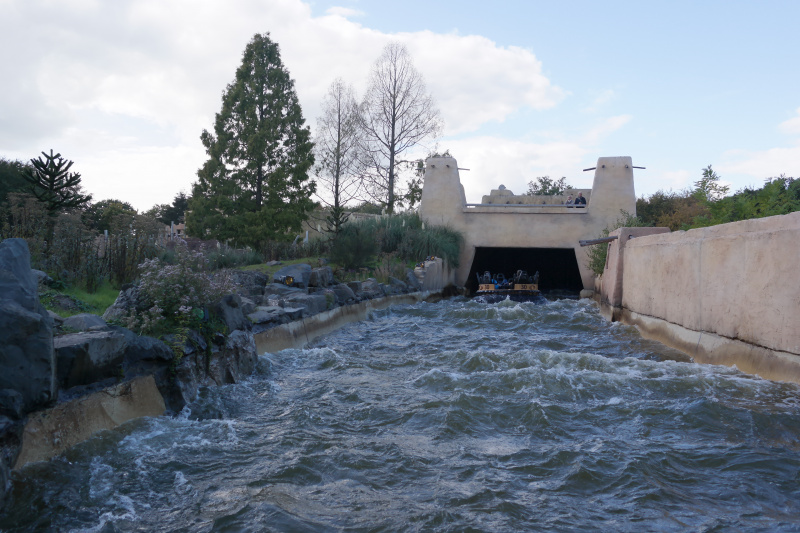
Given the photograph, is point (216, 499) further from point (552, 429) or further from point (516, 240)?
point (516, 240)

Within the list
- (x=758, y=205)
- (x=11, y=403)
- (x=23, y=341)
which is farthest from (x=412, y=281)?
(x=11, y=403)

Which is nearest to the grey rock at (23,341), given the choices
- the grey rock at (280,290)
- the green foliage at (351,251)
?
the grey rock at (280,290)

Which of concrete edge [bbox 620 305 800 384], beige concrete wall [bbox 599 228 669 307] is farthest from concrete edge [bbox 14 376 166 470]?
beige concrete wall [bbox 599 228 669 307]

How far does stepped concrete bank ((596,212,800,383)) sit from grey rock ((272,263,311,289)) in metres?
6.72

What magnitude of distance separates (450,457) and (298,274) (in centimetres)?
799

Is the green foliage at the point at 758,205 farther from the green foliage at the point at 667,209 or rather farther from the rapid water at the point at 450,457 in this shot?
the green foliage at the point at 667,209

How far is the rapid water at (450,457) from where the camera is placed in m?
3.67

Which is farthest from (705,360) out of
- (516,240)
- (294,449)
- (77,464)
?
(516,240)

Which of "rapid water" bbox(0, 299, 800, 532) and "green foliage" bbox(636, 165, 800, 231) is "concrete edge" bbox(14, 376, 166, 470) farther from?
"green foliage" bbox(636, 165, 800, 231)

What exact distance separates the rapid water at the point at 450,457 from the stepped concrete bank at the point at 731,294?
366mm

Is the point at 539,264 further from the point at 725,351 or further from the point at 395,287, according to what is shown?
the point at 725,351

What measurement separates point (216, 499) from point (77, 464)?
109 cm

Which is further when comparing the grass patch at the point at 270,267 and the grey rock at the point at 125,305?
the grass patch at the point at 270,267

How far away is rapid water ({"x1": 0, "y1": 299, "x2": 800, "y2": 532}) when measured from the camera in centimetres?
367
